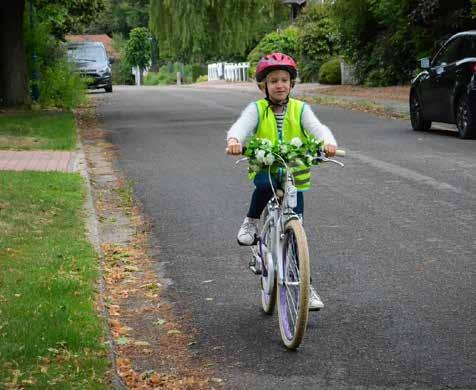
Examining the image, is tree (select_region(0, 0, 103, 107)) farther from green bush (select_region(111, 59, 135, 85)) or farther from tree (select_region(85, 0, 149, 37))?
green bush (select_region(111, 59, 135, 85))

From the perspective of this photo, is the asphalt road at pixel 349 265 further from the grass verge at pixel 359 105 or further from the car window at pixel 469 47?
the grass verge at pixel 359 105

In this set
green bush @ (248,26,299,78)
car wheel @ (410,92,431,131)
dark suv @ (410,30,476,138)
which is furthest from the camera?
green bush @ (248,26,299,78)

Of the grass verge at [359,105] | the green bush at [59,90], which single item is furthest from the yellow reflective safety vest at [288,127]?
the green bush at [59,90]

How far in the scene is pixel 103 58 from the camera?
4466 centimetres

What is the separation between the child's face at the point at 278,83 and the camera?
6.39 meters

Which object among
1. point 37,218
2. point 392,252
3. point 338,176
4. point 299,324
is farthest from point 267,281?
point 338,176

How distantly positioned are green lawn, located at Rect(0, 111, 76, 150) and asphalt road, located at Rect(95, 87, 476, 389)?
1819 mm

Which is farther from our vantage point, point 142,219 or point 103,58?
point 103,58

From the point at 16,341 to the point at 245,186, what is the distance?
7156 mm

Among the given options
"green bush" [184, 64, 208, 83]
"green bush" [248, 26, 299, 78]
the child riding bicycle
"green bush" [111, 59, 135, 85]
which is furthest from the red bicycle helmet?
"green bush" [111, 59, 135, 85]

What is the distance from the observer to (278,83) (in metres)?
6.40

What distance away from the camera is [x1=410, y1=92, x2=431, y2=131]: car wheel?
19922 mm

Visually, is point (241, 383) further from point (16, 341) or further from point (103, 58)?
point (103, 58)

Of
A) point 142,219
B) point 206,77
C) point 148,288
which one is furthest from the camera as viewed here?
point 206,77
